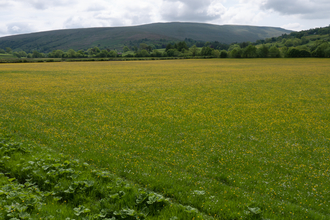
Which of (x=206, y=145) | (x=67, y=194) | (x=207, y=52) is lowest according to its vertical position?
(x=206, y=145)

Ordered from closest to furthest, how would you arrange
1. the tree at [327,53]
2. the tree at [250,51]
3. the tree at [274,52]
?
1. the tree at [327,53]
2. the tree at [274,52]
3. the tree at [250,51]

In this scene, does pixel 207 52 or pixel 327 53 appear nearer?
pixel 327 53

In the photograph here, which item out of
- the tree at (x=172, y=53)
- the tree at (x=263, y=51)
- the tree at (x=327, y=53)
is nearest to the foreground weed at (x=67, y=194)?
the tree at (x=327, y=53)

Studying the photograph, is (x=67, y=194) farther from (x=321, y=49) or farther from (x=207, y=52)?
(x=207, y=52)

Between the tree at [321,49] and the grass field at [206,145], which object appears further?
the tree at [321,49]

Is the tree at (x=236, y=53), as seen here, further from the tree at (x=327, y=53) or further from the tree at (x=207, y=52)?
the tree at (x=327, y=53)

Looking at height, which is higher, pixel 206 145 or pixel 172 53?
pixel 172 53

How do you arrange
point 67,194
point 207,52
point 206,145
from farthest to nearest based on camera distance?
point 207,52, point 206,145, point 67,194

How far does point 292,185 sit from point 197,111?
1318 cm

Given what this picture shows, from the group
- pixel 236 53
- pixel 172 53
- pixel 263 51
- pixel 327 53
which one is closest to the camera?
pixel 327 53

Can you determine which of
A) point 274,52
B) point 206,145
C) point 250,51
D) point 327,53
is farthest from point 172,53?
point 206,145

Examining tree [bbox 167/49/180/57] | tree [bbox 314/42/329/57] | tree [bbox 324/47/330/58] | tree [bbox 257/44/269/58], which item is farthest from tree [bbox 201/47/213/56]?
tree [bbox 324/47/330/58]

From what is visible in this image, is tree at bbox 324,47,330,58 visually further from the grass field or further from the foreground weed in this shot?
the foreground weed

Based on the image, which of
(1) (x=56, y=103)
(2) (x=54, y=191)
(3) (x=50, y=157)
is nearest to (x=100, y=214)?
(2) (x=54, y=191)
